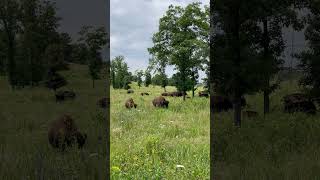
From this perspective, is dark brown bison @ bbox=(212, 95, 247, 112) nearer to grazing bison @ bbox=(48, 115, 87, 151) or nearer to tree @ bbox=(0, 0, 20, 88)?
grazing bison @ bbox=(48, 115, 87, 151)

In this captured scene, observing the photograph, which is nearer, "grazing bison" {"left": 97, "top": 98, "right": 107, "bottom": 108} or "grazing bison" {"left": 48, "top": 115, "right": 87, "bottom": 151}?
"grazing bison" {"left": 48, "top": 115, "right": 87, "bottom": 151}

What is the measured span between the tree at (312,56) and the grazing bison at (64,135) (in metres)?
11.8

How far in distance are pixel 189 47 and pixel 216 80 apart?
18931mm

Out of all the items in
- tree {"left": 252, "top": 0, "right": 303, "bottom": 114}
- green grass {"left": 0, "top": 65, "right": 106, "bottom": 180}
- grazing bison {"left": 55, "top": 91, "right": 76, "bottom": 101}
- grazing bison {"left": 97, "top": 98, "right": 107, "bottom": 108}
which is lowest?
green grass {"left": 0, "top": 65, "right": 106, "bottom": 180}

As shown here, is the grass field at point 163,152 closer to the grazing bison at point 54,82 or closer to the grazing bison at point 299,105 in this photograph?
the grazing bison at point 299,105

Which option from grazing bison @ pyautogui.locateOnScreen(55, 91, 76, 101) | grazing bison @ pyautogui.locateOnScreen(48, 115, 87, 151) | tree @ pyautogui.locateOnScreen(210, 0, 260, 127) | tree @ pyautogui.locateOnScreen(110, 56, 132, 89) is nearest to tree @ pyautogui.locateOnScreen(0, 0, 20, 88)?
grazing bison @ pyautogui.locateOnScreen(55, 91, 76, 101)

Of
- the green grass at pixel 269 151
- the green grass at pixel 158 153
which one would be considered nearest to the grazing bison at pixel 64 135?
the green grass at pixel 158 153

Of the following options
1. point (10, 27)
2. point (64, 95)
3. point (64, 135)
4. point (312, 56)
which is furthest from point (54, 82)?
point (64, 135)

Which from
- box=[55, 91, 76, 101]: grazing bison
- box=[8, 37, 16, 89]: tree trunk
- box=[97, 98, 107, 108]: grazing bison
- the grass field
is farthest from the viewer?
box=[8, 37, 16, 89]: tree trunk

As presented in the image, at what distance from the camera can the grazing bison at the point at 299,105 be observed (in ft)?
64.5

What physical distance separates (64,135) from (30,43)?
786 inches

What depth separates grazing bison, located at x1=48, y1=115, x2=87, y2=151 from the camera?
32.8 ft

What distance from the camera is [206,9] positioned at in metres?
36.4

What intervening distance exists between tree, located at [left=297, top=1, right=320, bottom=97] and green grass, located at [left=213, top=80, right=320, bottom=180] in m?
3.11
